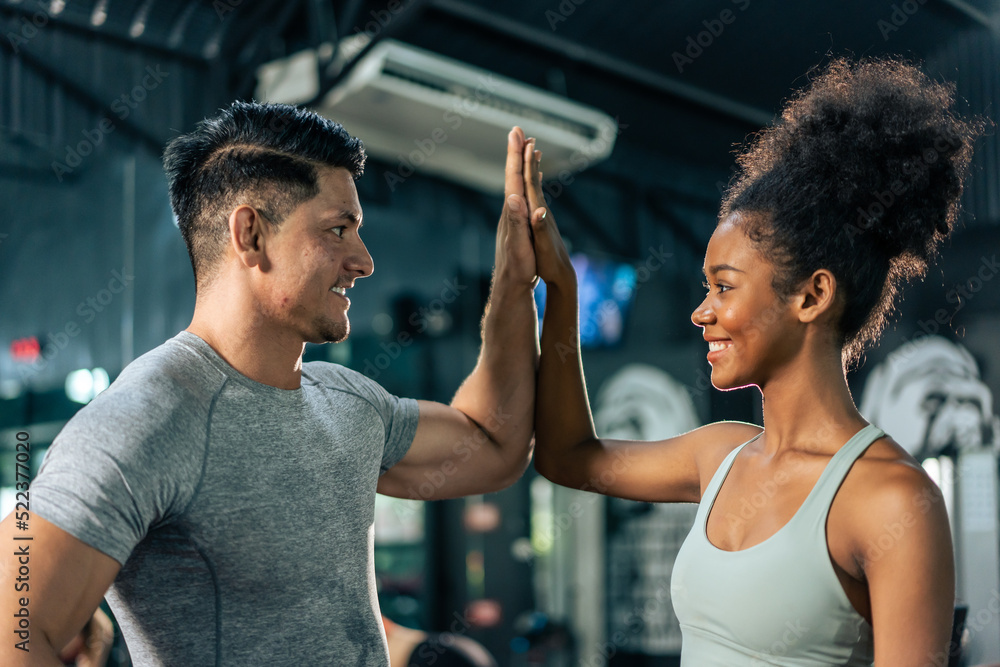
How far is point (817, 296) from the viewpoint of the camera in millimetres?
1267

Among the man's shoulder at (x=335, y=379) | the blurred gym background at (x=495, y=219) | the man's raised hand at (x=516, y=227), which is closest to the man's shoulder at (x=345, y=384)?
the man's shoulder at (x=335, y=379)

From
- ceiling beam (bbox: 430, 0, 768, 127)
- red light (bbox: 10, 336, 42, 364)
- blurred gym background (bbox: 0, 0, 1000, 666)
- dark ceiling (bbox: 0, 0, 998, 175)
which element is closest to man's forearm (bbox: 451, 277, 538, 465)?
blurred gym background (bbox: 0, 0, 1000, 666)

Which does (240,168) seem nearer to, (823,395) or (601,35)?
(823,395)

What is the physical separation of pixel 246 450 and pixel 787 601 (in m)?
0.82

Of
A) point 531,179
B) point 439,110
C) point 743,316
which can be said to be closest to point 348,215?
point 531,179

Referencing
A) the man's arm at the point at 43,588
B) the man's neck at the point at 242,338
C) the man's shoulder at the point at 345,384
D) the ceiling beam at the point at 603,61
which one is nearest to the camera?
the man's arm at the point at 43,588

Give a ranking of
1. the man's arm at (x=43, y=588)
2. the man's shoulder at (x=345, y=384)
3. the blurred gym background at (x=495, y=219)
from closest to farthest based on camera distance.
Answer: the man's arm at (x=43, y=588) < the man's shoulder at (x=345, y=384) < the blurred gym background at (x=495, y=219)

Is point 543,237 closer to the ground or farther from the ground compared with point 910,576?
farther from the ground

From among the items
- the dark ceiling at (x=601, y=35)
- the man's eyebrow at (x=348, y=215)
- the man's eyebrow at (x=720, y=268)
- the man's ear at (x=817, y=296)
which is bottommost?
the man's ear at (x=817, y=296)

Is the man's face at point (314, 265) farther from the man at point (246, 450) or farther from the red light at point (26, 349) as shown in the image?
the red light at point (26, 349)

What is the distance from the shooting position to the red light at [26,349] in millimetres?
3859

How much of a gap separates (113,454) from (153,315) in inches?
136

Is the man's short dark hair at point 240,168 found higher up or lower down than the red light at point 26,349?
higher up

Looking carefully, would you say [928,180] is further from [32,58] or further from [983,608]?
[32,58]
